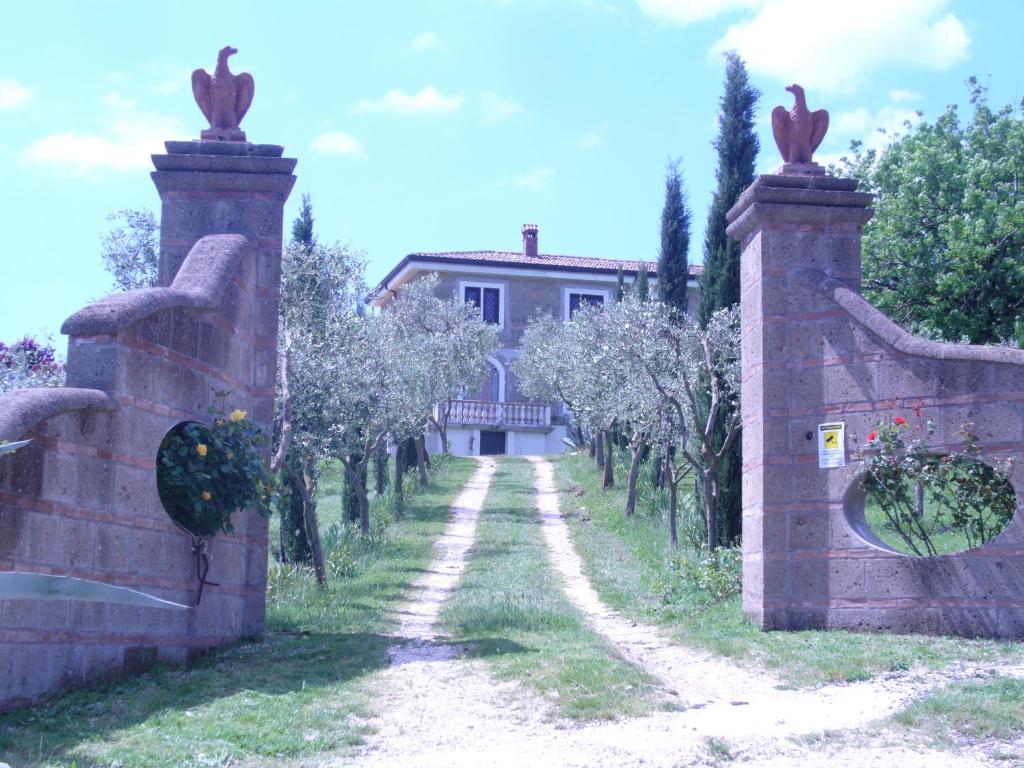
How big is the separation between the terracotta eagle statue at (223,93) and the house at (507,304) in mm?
27652

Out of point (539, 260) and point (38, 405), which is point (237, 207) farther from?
point (539, 260)

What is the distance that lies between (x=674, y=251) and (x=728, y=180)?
352 inches

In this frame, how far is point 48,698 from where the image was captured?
6.40 meters

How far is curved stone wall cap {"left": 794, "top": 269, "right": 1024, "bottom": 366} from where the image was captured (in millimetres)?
8328

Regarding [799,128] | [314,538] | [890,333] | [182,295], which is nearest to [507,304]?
[314,538]

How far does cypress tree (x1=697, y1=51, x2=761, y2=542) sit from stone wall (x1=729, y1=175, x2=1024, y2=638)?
7.72m

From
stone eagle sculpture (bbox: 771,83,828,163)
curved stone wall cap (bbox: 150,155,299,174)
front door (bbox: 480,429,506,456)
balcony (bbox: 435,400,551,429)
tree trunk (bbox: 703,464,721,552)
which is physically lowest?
tree trunk (bbox: 703,464,721,552)

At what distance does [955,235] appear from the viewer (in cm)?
1845

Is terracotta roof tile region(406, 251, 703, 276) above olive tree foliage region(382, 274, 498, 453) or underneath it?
above

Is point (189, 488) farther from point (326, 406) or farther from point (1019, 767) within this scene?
point (326, 406)

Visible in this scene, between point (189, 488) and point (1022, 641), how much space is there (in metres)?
6.15

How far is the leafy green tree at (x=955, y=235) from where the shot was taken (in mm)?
18359

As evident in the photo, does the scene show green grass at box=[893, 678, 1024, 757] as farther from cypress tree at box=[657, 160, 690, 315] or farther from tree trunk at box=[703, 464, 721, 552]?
cypress tree at box=[657, 160, 690, 315]

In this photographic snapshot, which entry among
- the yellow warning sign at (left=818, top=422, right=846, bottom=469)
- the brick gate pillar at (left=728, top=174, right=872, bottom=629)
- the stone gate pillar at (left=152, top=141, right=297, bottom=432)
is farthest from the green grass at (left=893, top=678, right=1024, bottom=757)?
the stone gate pillar at (left=152, top=141, right=297, bottom=432)
